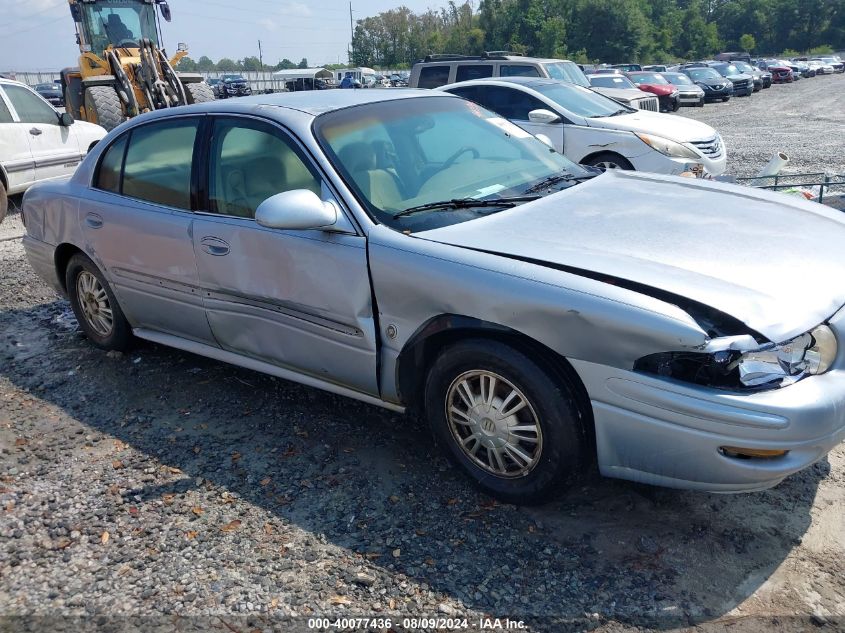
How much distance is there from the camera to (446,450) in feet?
11.1

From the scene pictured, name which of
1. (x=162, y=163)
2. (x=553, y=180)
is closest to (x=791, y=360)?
(x=553, y=180)

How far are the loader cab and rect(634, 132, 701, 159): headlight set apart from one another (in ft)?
36.8

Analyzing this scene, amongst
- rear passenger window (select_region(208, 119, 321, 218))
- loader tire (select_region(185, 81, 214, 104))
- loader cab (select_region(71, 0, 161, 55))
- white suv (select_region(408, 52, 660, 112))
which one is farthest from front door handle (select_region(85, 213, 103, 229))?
loader cab (select_region(71, 0, 161, 55))

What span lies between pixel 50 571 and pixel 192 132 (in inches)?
93.8

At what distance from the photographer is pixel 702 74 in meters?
32.1

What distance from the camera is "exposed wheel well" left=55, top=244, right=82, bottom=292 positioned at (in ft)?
16.5

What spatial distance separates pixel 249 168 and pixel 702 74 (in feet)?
106

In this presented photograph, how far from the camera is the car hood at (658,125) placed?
29.7 ft

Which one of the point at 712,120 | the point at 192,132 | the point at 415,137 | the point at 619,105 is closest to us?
the point at 415,137

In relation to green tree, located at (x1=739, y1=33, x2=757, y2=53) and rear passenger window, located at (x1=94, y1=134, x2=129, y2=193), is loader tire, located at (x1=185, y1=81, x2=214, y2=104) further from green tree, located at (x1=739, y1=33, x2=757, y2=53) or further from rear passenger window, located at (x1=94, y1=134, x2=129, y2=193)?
green tree, located at (x1=739, y1=33, x2=757, y2=53)

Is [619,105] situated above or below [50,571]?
above

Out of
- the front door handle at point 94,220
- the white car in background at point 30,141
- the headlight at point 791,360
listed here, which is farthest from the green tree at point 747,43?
the headlight at point 791,360

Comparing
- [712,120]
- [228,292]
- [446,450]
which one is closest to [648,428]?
[446,450]

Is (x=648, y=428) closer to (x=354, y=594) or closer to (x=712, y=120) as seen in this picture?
(x=354, y=594)
